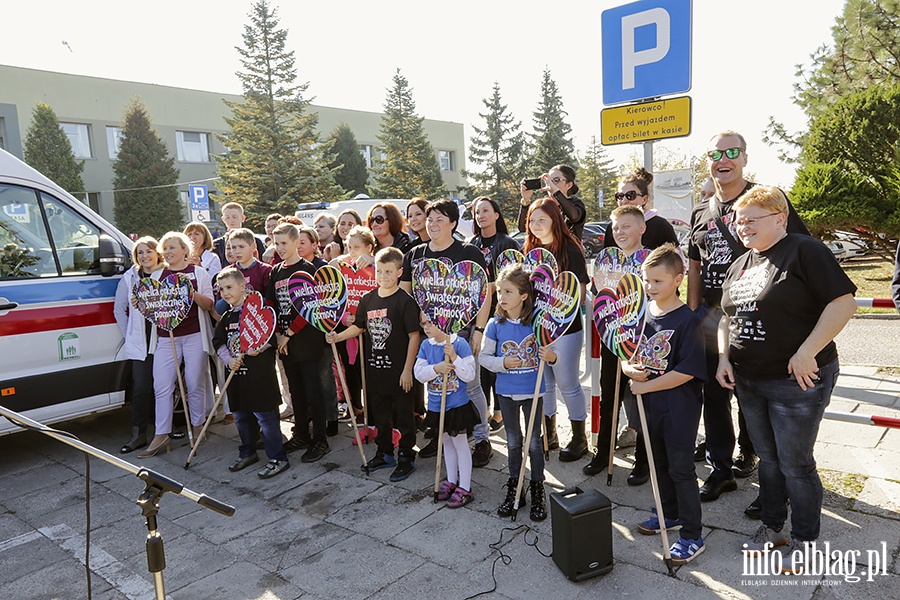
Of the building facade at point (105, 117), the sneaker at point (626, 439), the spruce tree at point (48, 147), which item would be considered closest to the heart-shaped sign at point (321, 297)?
the sneaker at point (626, 439)

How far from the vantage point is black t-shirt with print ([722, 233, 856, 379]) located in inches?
110

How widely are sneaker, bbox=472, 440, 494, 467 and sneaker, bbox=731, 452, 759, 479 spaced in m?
1.78

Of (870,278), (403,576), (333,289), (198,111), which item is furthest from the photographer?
(198,111)

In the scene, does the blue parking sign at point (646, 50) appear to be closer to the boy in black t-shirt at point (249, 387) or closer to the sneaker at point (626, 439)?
the sneaker at point (626, 439)

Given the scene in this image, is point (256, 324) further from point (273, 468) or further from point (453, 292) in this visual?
point (453, 292)

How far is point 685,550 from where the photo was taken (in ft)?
10.5

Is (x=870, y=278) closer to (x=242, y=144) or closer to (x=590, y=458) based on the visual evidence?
(x=590, y=458)

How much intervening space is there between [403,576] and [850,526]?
255 centimetres

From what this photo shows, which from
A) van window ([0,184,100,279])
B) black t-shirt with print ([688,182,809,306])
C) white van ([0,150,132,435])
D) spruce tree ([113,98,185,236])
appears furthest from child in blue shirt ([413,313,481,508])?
spruce tree ([113,98,185,236])

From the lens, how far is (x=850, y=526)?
134 inches

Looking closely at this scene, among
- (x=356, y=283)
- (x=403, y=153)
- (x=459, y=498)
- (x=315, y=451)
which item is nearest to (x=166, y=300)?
(x=356, y=283)

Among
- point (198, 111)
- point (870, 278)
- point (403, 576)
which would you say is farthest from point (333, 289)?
point (198, 111)

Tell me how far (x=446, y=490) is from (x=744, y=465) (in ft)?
6.90

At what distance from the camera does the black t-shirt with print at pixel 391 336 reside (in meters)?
4.60
